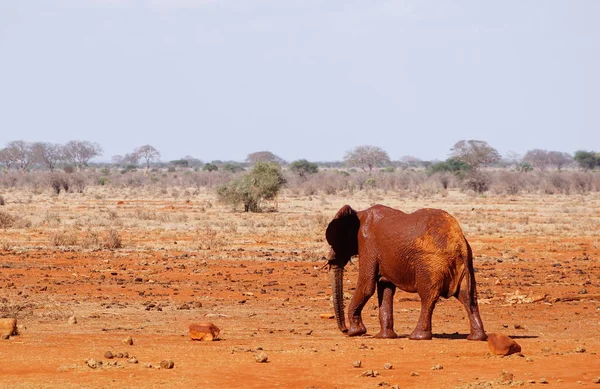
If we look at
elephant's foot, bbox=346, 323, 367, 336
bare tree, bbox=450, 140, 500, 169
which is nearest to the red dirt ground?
elephant's foot, bbox=346, 323, 367, 336

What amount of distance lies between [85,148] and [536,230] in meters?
102

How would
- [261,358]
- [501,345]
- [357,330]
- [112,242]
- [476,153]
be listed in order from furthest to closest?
[476,153] < [112,242] < [357,330] < [501,345] < [261,358]

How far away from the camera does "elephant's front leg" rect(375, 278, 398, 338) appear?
13203 millimetres

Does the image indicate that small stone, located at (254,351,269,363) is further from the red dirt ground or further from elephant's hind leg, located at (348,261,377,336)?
elephant's hind leg, located at (348,261,377,336)

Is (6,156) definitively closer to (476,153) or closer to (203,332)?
(476,153)

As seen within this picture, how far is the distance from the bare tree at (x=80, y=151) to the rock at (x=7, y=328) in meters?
119

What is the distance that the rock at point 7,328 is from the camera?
12672 millimetres

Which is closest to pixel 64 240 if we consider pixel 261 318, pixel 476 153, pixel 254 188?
pixel 261 318

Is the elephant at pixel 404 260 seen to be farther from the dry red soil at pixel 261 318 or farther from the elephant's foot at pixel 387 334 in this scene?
the dry red soil at pixel 261 318

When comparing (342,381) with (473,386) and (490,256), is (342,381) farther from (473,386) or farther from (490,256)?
(490,256)

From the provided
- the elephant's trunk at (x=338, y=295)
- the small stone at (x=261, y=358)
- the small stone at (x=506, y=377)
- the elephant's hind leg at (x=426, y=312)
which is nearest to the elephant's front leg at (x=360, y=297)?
the elephant's trunk at (x=338, y=295)

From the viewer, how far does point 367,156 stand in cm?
12962

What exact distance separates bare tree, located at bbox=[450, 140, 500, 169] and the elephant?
75254 millimetres

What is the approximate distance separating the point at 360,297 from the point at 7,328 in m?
4.59
